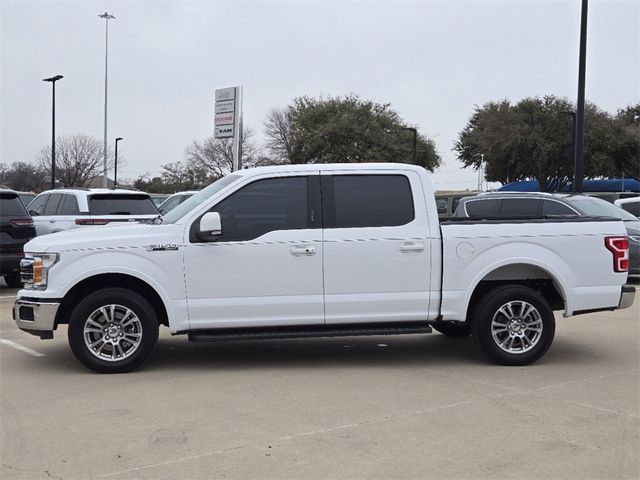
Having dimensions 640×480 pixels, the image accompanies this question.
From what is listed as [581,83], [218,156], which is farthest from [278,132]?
[581,83]

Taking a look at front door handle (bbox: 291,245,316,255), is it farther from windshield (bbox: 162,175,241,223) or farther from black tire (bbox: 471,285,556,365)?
black tire (bbox: 471,285,556,365)

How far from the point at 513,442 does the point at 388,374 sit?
85.9 inches

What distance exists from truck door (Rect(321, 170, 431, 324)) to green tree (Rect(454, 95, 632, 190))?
37300 mm

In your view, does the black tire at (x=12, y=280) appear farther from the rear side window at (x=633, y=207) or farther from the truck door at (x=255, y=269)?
the rear side window at (x=633, y=207)

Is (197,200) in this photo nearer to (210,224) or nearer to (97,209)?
(210,224)

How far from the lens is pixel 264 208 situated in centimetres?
738

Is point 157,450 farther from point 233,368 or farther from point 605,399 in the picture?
point 605,399

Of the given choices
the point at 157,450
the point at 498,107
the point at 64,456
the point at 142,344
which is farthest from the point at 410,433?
the point at 498,107

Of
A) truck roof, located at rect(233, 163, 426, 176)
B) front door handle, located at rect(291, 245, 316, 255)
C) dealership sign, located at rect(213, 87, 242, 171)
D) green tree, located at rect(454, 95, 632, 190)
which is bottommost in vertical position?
front door handle, located at rect(291, 245, 316, 255)

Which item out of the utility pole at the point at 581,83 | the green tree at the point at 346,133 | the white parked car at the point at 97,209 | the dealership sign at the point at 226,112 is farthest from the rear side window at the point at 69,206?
the green tree at the point at 346,133

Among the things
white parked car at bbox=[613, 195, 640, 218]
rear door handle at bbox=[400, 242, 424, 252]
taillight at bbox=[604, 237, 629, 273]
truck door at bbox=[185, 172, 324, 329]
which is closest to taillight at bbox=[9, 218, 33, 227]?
truck door at bbox=[185, 172, 324, 329]

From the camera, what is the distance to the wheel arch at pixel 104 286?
7277 mm

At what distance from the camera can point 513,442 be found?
17.0 ft

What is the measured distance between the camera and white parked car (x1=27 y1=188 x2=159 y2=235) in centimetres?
1429
